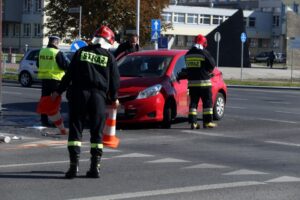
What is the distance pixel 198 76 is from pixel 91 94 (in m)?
6.43

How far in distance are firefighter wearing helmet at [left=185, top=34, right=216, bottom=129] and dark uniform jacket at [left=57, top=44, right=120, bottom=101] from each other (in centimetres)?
619

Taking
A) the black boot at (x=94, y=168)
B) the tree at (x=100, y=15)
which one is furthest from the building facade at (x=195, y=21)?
the black boot at (x=94, y=168)

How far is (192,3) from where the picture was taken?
14225 cm

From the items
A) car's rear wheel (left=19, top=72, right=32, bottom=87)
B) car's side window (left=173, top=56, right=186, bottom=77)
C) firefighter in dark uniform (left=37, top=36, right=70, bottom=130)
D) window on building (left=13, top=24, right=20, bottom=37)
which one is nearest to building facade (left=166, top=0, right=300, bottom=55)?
window on building (left=13, top=24, right=20, bottom=37)

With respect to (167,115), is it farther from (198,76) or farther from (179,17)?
(179,17)

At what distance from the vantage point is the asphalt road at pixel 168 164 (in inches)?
335

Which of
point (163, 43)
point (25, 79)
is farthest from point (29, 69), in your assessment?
point (163, 43)

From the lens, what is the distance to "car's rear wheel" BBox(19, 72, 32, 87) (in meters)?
32.4

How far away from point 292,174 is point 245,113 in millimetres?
10087

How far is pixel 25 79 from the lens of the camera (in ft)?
107

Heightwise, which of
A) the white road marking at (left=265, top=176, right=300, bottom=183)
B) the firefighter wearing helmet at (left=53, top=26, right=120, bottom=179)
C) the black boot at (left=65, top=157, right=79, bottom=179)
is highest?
the firefighter wearing helmet at (left=53, top=26, right=120, bottom=179)

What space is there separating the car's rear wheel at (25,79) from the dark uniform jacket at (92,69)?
916 inches

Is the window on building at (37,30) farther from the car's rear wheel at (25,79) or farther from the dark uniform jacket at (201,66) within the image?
the dark uniform jacket at (201,66)

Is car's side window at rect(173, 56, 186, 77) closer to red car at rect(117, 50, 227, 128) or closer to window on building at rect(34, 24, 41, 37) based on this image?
red car at rect(117, 50, 227, 128)
